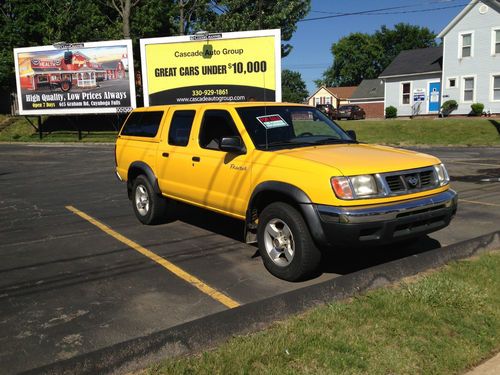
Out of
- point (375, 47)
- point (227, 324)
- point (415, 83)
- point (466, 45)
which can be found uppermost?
point (375, 47)

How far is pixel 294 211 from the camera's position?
4.92 meters

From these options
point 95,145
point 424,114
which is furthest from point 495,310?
point 424,114

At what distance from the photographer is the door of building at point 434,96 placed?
37312mm

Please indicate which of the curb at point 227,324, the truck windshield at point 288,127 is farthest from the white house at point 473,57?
the curb at point 227,324

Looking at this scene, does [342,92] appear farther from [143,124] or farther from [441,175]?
[441,175]

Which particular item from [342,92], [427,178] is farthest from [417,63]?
[342,92]

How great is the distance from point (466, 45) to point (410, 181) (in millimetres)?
34234

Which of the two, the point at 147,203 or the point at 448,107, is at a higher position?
the point at 448,107

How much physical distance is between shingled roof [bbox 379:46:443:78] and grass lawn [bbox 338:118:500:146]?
1260 centimetres

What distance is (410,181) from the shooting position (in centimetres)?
488

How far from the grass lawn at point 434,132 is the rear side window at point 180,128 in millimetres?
18693

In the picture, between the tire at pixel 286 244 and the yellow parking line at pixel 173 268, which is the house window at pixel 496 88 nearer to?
the yellow parking line at pixel 173 268

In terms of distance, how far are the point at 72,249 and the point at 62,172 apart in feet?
29.5

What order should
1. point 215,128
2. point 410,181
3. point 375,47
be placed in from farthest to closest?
1. point 375,47
2. point 215,128
3. point 410,181
